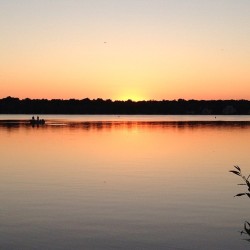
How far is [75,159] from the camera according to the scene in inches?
1820

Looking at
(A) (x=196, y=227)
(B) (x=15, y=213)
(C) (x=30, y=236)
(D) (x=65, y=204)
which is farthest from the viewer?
(D) (x=65, y=204)

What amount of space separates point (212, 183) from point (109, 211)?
11344 mm

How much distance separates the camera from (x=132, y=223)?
63.3ft

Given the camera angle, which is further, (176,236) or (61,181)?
(61,181)

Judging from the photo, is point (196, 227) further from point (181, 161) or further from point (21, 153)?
point (21, 153)

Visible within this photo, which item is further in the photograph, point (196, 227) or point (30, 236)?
point (196, 227)

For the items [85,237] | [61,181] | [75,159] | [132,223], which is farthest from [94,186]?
[75,159]

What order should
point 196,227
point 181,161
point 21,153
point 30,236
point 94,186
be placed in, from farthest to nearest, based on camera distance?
point 21,153
point 181,161
point 94,186
point 196,227
point 30,236

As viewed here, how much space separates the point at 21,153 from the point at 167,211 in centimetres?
3281

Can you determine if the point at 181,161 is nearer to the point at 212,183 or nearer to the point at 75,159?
the point at 75,159

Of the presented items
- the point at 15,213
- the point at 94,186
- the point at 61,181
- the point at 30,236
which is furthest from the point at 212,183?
the point at 30,236

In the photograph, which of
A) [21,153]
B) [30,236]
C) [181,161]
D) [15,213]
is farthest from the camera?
[21,153]

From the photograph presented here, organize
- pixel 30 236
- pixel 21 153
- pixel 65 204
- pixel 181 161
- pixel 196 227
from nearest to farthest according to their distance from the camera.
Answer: pixel 30 236, pixel 196 227, pixel 65 204, pixel 181 161, pixel 21 153

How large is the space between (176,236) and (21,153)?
36.8 meters
